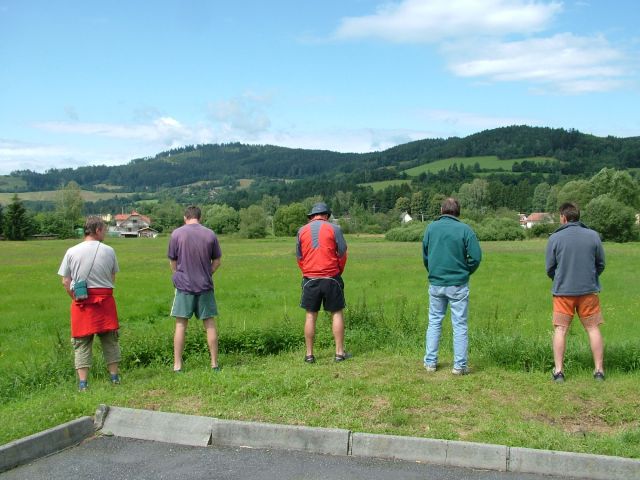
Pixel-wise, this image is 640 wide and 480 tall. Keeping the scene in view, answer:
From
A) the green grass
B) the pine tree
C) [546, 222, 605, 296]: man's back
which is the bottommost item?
the pine tree

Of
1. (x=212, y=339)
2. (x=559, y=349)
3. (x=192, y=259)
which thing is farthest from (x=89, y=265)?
(x=559, y=349)

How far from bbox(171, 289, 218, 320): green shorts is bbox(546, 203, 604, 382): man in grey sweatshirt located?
4.05 m

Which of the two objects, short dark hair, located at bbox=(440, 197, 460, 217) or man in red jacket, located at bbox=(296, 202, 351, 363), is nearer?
short dark hair, located at bbox=(440, 197, 460, 217)

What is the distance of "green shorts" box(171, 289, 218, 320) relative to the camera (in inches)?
302

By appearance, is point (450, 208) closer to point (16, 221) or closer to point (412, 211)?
point (16, 221)

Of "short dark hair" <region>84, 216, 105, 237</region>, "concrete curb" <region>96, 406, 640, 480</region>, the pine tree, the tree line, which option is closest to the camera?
"concrete curb" <region>96, 406, 640, 480</region>

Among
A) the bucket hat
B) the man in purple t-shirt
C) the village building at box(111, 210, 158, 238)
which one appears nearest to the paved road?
the man in purple t-shirt

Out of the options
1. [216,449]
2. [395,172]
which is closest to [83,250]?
[216,449]

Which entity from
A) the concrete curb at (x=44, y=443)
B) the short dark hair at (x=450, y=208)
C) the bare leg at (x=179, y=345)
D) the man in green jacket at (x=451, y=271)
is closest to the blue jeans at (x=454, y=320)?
the man in green jacket at (x=451, y=271)

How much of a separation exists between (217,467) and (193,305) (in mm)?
2984

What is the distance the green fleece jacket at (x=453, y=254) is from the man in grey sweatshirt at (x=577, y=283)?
903 millimetres

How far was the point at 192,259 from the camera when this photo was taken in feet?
25.2

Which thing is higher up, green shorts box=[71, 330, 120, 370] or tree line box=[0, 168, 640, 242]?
green shorts box=[71, 330, 120, 370]

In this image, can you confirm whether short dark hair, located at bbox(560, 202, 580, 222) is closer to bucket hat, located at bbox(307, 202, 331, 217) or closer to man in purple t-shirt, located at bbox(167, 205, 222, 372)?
bucket hat, located at bbox(307, 202, 331, 217)
